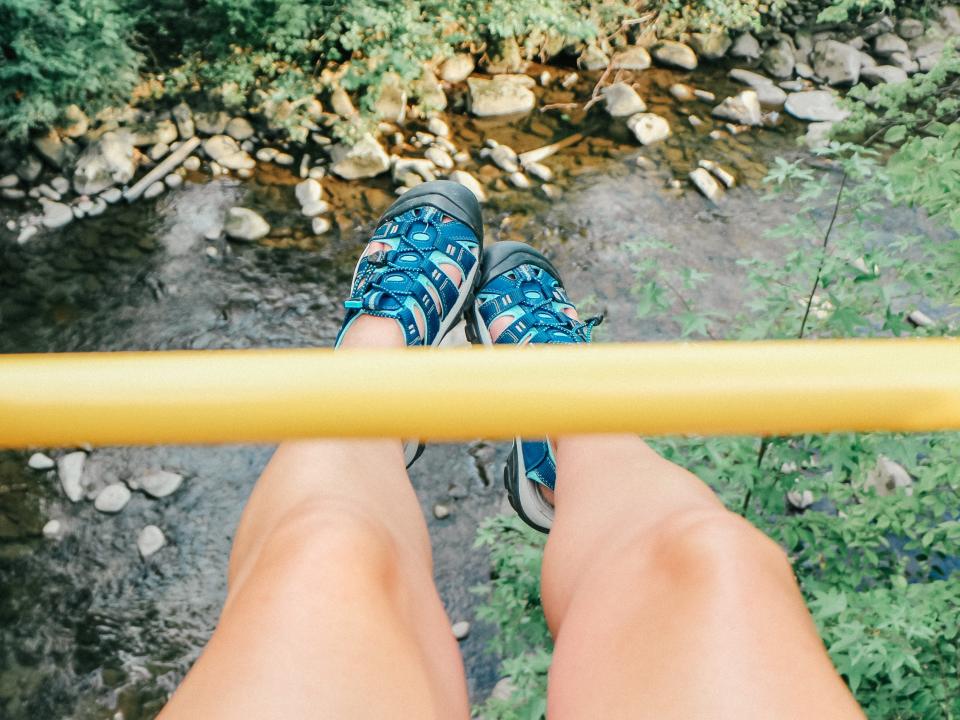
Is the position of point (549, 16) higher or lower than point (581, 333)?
higher

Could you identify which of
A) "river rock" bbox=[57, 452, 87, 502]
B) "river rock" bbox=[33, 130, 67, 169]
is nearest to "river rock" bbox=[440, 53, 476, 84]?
"river rock" bbox=[33, 130, 67, 169]

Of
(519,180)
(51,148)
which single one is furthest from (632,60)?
(51,148)

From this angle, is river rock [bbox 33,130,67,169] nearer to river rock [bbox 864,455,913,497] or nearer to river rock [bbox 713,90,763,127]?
river rock [bbox 713,90,763,127]

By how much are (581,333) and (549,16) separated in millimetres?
2078

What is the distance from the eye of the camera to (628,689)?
31.9 inches

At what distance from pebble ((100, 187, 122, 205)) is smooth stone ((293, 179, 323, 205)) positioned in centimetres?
74

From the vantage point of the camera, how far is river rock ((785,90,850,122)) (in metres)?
3.50

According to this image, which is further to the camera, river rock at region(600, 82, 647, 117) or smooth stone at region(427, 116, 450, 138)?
river rock at region(600, 82, 647, 117)

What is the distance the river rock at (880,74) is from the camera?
3.72 metres

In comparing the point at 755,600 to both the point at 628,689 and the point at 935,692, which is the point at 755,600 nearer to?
the point at 628,689

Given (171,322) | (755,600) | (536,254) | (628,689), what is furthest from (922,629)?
(171,322)

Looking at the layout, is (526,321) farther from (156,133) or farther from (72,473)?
(156,133)

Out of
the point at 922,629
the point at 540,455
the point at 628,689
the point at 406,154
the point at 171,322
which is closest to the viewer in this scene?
the point at 628,689

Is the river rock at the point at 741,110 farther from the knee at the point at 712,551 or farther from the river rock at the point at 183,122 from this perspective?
the knee at the point at 712,551
